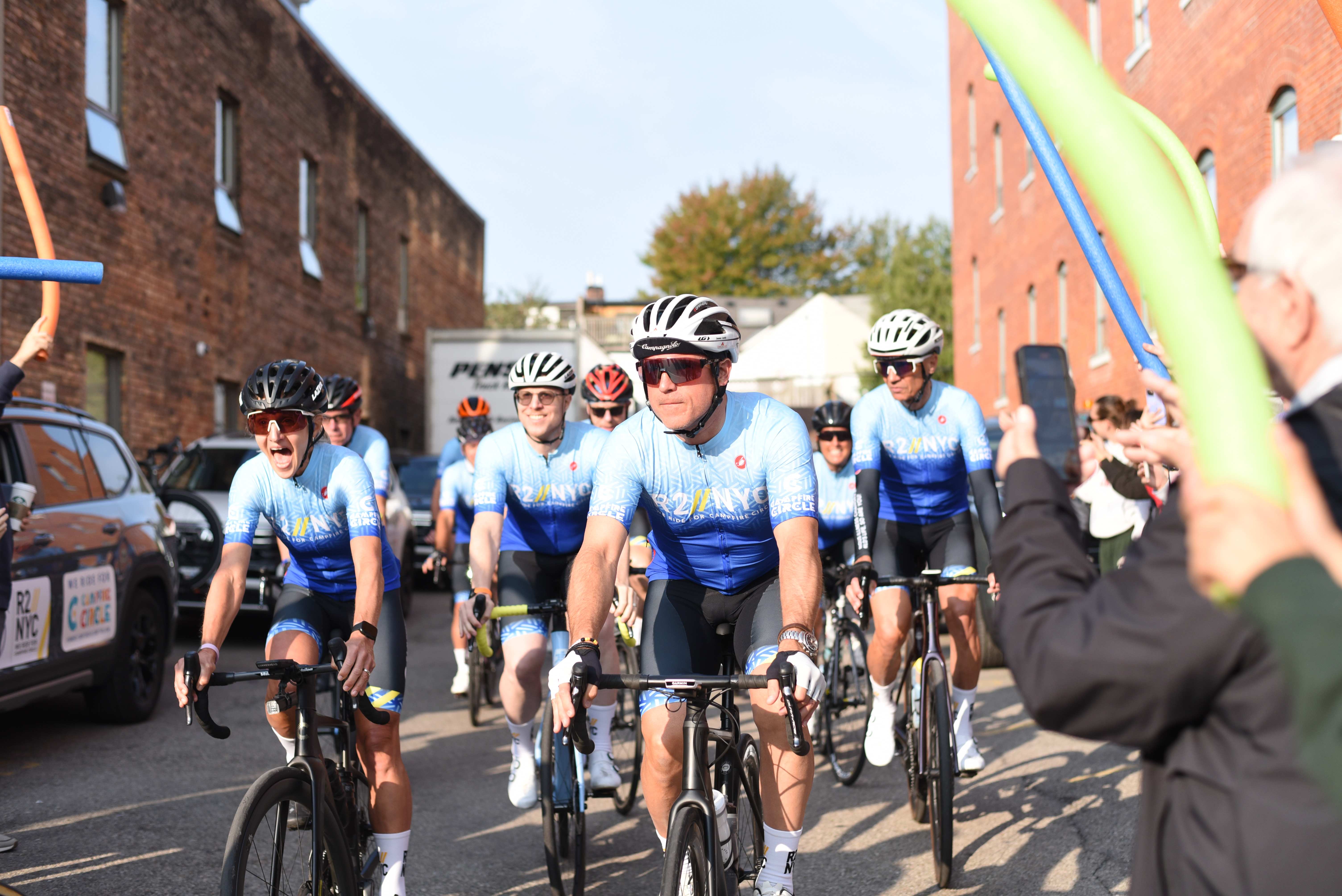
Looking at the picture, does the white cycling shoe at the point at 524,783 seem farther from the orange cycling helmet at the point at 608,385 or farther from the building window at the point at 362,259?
the building window at the point at 362,259

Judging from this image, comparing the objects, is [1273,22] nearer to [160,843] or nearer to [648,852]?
[648,852]

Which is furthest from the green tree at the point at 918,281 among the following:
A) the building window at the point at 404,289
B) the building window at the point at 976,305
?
the building window at the point at 404,289

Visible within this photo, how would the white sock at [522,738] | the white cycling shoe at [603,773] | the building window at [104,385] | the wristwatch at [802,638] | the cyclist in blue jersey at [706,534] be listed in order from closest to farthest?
1. the wristwatch at [802,638]
2. the cyclist in blue jersey at [706,534]
3. the white cycling shoe at [603,773]
4. the white sock at [522,738]
5. the building window at [104,385]

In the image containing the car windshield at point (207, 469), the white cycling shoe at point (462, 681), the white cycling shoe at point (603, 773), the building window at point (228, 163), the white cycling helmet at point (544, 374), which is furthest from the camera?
the building window at point (228, 163)

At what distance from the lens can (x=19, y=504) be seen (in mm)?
6207

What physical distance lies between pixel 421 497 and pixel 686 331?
47.8ft

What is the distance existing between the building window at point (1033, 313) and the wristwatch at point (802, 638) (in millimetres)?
22836

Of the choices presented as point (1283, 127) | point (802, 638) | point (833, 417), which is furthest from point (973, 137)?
point (802, 638)

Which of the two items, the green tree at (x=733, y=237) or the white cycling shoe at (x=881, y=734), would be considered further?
the green tree at (x=733, y=237)

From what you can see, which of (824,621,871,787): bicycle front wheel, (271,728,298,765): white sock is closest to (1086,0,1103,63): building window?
(824,621,871,787): bicycle front wheel

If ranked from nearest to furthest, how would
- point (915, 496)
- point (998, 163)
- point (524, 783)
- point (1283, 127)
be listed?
point (524, 783)
point (915, 496)
point (1283, 127)
point (998, 163)

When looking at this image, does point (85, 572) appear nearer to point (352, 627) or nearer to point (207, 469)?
point (352, 627)

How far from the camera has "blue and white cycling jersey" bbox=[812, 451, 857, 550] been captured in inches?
339

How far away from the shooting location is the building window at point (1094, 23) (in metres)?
21.4
